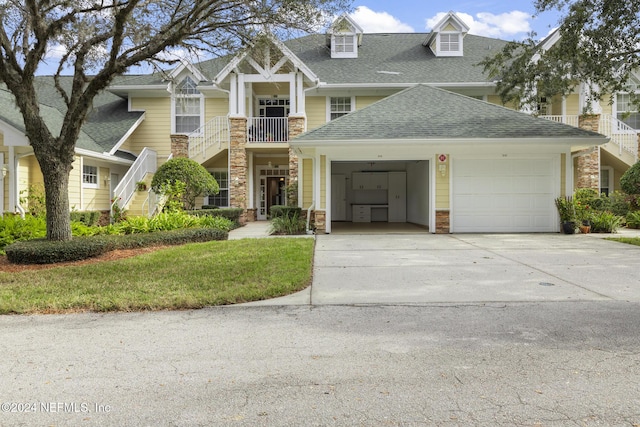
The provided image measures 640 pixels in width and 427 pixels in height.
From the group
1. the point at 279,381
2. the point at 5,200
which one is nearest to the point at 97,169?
the point at 5,200

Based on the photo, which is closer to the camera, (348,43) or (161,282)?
(161,282)

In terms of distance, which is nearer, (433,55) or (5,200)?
(5,200)

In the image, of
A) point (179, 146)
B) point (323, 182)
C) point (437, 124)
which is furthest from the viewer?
point (179, 146)

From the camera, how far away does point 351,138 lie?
40.8ft

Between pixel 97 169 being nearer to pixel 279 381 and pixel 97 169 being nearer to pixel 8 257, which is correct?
pixel 8 257

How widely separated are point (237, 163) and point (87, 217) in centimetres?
570

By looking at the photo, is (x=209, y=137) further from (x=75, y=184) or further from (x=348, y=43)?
(x=348, y=43)

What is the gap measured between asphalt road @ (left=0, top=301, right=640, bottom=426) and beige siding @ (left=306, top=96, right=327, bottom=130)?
14.8 meters

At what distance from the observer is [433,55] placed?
2030 centimetres

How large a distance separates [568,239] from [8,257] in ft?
42.6

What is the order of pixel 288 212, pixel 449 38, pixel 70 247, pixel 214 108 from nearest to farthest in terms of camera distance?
pixel 70 247, pixel 288 212, pixel 214 108, pixel 449 38

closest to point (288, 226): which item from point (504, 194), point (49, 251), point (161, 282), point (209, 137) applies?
point (49, 251)

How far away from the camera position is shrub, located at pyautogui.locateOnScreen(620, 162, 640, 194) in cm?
1468

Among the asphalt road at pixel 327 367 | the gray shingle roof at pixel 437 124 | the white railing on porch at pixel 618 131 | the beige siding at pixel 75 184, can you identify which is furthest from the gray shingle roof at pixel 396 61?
the asphalt road at pixel 327 367
